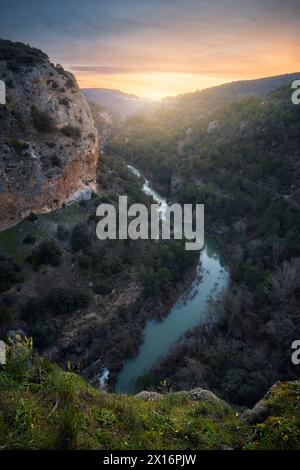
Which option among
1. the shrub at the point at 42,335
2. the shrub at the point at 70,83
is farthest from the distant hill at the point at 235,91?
the shrub at the point at 42,335

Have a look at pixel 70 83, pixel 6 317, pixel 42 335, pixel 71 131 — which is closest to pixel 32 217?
pixel 6 317

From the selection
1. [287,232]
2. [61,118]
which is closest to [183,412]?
[287,232]

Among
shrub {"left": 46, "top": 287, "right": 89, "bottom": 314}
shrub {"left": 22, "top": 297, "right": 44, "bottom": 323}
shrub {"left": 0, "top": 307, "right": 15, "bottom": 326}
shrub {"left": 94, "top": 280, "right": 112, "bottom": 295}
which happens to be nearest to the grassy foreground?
shrub {"left": 0, "top": 307, "right": 15, "bottom": 326}

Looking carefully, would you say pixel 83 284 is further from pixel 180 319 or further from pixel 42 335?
pixel 180 319

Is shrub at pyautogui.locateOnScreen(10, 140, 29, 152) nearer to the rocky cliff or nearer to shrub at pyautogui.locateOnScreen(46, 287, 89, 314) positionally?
the rocky cliff

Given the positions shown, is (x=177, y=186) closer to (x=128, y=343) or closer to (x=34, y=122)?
(x=34, y=122)

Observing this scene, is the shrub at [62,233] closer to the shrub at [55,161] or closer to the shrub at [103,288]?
the shrub at [103,288]
